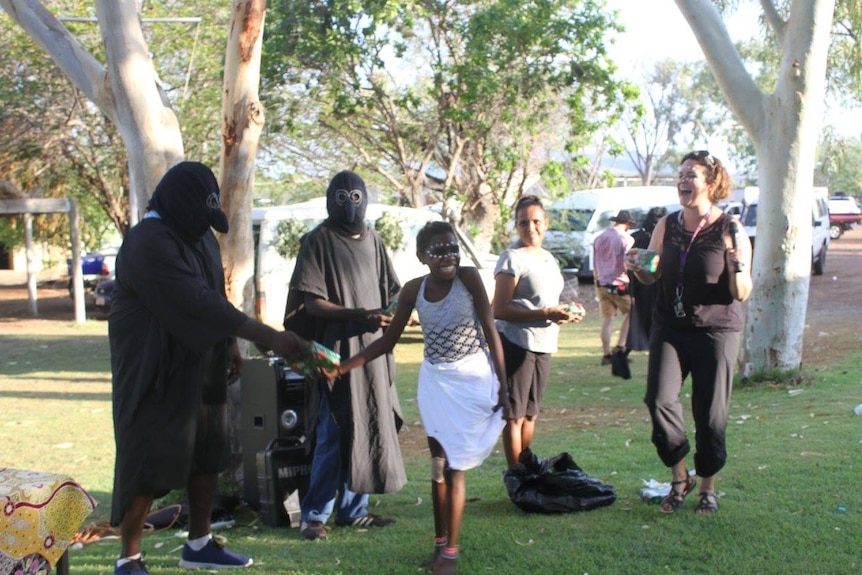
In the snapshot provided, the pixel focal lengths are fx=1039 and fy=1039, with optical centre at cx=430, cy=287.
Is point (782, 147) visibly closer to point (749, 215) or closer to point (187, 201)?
point (187, 201)

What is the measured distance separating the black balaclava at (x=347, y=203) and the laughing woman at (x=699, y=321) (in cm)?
153

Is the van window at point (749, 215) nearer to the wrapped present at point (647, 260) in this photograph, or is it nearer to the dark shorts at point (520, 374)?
the dark shorts at point (520, 374)

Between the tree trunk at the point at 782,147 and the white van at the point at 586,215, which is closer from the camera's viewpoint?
the tree trunk at the point at 782,147

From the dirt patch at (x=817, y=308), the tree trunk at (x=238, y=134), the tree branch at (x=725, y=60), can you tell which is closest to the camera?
the tree trunk at (x=238, y=134)

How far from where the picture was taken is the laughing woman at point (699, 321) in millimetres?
5535

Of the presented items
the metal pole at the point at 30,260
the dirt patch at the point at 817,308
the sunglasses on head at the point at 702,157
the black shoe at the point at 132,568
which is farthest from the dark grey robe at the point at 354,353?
the metal pole at the point at 30,260

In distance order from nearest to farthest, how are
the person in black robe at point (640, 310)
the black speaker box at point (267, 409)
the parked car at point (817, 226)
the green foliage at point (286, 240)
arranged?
the black speaker box at point (267, 409) < the person in black robe at point (640, 310) < the green foliage at point (286, 240) < the parked car at point (817, 226)

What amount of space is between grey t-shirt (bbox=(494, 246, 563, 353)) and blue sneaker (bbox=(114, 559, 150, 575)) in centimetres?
248

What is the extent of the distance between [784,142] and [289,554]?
7158 millimetres

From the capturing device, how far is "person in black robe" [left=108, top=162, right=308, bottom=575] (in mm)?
4672

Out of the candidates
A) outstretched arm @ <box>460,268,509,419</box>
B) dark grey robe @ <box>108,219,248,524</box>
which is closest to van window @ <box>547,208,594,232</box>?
outstretched arm @ <box>460,268,509,419</box>

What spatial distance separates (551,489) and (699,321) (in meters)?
1.27

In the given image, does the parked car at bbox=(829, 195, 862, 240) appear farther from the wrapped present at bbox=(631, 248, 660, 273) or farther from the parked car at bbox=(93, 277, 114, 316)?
the wrapped present at bbox=(631, 248, 660, 273)

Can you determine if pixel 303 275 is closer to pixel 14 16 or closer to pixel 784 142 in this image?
pixel 14 16
